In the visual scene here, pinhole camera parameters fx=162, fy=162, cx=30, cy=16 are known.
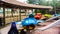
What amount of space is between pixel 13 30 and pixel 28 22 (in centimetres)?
136

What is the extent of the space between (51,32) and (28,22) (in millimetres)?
1170

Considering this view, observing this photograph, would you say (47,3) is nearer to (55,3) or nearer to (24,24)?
(55,3)

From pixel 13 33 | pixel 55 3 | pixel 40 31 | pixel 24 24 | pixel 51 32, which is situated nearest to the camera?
pixel 40 31

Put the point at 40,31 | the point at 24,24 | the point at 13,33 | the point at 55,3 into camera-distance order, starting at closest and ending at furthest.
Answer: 1. the point at 40,31
2. the point at 13,33
3. the point at 24,24
4. the point at 55,3

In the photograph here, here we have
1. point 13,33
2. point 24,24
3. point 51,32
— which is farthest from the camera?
point 24,24

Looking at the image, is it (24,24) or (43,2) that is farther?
(43,2)

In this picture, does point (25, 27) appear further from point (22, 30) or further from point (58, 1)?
point (58, 1)

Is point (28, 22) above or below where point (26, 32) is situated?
above

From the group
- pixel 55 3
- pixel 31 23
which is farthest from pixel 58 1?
pixel 31 23

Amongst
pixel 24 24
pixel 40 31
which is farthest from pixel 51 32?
→ pixel 24 24

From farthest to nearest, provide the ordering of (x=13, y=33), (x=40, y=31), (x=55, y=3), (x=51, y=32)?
(x=55, y=3)
(x=51, y=32)
(x=13, y=33)
(x=40, y=31)

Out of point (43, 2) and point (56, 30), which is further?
point (43, 2)

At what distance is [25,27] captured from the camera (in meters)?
6.18

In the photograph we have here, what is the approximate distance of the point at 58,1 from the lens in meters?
31.7
